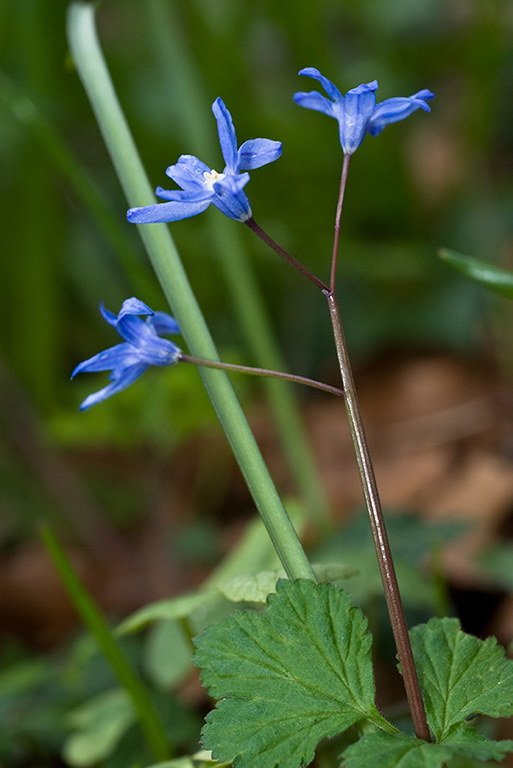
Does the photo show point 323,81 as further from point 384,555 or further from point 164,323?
point 384,555

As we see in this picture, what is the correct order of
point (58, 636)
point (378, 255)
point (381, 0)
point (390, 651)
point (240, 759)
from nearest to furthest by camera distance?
point (240, 759), point (390, 651), point (58, 636), point (378, 255), point (381, 0)

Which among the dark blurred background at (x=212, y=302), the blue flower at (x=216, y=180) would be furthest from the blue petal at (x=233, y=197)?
the dark blurred background at (x=212, y=302)

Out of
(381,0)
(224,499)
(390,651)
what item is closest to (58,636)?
(224,499)

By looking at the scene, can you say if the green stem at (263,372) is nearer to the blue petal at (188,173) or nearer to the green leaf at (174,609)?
the blue petal at (188,173)

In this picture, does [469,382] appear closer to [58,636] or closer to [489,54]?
[489,54]

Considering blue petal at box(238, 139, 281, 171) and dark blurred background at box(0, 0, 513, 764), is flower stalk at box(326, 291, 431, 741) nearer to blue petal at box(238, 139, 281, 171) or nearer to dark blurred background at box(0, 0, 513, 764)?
blue petal at box(238, 139, 281, 171)

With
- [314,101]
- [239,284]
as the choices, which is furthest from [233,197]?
[239,284]
